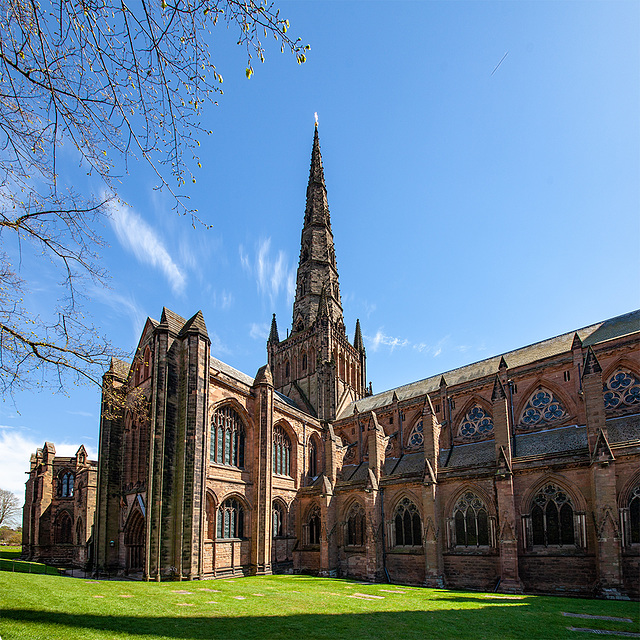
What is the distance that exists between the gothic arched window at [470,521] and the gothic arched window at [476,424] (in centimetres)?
572

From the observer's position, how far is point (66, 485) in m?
49.0

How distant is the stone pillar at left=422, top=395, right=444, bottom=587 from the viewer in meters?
23.4

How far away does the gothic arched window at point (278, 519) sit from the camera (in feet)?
97.3

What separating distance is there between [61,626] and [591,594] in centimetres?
1947

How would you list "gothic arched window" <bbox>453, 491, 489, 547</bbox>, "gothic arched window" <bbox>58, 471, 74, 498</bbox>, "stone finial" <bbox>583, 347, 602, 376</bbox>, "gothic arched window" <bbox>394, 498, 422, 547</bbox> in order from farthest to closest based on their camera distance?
1. "gothic arched window" <bbox>58, 471, 74, 498</bbox>
2. "gothic arched window" <bbox>394, 498, 422, 547</bbox>
3. "gothic arched window" <bbox>453, 491, 489, 547</bbox>
4. "stone finial" <bbox>583, 347, 602, 376</bbox>

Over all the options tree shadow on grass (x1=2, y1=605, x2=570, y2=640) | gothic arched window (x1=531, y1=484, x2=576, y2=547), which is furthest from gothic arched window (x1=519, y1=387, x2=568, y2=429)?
tree shadow on grass (x1=2, y1=605, x2=570, y2=640)

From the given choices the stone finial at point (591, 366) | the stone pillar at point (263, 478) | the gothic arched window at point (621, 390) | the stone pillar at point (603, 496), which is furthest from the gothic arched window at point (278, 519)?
the gothic arched window at point (621, 390)

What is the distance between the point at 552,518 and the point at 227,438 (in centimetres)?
1752

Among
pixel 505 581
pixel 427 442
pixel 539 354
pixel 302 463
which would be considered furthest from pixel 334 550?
pixel 539 354

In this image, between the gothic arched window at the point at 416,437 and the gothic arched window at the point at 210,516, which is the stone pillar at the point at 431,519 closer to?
the gothic arched window at the point at 416,437

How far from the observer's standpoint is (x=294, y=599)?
54.3ft

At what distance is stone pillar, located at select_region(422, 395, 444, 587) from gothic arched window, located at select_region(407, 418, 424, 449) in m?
5.88

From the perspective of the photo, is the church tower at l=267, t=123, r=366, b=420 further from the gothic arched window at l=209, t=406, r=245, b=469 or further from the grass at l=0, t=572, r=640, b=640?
the grass at l=0, t=572, r=640, b=640

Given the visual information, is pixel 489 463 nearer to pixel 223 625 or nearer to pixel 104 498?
pixel 223 625
